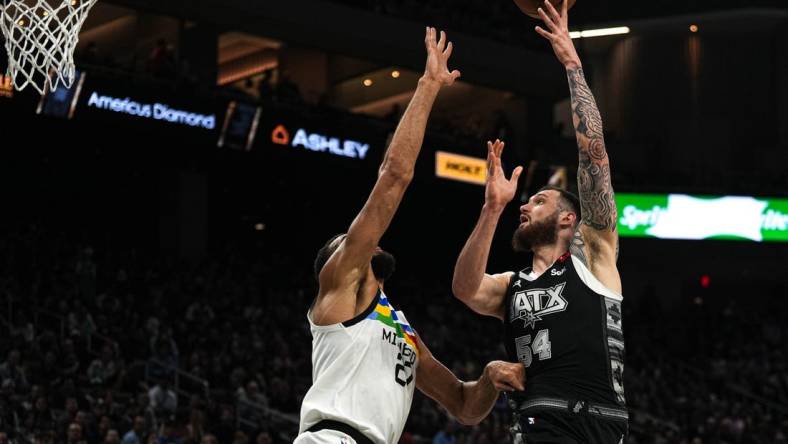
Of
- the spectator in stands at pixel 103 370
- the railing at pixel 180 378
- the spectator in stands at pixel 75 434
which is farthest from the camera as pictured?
the railing at pixel 180 378

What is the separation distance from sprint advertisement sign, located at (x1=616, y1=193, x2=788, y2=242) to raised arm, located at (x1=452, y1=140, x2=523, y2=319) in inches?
914

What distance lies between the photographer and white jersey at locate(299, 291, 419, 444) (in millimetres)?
5066

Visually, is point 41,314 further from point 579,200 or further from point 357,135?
point 579,200

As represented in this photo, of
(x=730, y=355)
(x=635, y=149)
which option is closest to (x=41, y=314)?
(x=730, y=355)

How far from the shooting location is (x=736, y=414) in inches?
904

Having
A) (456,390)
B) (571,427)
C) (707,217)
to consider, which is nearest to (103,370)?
(456,390)

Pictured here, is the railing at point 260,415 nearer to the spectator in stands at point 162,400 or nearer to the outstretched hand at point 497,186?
the spectator in stands at point 162,400

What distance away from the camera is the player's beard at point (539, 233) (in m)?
5.35

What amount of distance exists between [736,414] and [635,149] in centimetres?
1137

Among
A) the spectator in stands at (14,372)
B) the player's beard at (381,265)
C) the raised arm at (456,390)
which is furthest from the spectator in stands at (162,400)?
the player's beard at (381,265)

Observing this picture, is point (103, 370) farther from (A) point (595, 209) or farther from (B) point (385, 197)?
(A) point (595, 209)

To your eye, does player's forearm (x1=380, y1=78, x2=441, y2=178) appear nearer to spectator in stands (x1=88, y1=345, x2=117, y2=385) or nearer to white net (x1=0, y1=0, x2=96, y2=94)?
white net (x1=0, y1=0, x2=96, y2=94)

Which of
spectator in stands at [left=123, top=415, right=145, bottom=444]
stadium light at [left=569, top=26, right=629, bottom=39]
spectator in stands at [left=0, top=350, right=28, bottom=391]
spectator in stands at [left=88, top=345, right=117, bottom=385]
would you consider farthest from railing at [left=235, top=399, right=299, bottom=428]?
→ stadium light at [left=569, top=26, right=629, bottom=39]

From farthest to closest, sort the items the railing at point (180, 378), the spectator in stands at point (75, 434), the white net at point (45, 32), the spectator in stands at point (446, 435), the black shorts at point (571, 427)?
the spectator in stands at point (446, 435) < the railing at point (180, 378) < the spectator in stands at point (75, 434) < the white net at point (45, 32) < the black shorts at point (571, 427)
